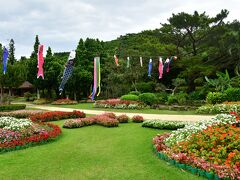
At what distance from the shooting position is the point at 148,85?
30.5 meters

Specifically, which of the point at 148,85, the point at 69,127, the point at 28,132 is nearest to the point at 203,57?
the point at 148,85

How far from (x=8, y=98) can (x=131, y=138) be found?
69.6 ft

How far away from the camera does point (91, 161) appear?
7.57 m

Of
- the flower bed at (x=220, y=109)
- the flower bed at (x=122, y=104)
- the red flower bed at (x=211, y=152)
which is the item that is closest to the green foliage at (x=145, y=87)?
the flower bed at (x=122, y=104)

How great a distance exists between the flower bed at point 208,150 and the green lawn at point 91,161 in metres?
0.26

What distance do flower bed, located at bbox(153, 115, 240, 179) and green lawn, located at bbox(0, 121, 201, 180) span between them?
26 cm

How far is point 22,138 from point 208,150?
249 inches

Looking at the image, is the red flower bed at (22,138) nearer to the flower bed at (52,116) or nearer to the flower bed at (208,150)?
the flower bed at (208,150)

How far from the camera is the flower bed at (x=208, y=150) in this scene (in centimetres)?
583

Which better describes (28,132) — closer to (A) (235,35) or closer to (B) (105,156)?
(B) (105,156)

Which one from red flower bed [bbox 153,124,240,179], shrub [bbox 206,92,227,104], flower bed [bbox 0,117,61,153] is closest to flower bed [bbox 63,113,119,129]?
flower bed [bbox 0,117,61,153]

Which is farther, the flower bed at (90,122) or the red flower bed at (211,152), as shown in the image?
the flower bed at (90,122)

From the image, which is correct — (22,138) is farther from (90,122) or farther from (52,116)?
Answer: (52,116)

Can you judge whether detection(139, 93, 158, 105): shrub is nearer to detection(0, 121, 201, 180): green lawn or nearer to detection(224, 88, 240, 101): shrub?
detection(224, 88, 240, 101): shrub
